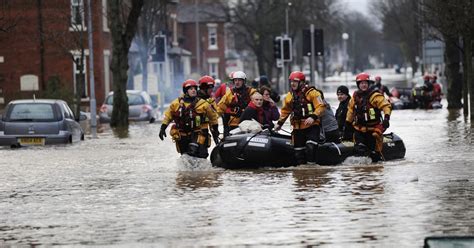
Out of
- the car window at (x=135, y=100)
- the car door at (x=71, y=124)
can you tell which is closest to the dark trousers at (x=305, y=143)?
the car door at (x=71, y=124)

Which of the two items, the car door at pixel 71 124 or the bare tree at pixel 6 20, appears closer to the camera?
the car door at pixel 71 124

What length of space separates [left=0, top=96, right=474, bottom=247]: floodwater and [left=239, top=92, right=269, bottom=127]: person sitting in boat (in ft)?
3.93

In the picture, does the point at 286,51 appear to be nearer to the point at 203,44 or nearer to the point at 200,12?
the point at 200,12

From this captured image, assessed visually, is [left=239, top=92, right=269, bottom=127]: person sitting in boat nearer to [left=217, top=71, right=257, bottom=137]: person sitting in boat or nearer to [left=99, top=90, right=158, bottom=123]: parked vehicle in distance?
[left=217, top=71, right=257, bottom=137]: person sitting in boat

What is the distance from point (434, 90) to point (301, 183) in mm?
34424

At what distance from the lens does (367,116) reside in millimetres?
20141

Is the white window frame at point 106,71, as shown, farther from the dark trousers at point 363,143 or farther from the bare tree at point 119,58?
the dark trousers at point 363,143

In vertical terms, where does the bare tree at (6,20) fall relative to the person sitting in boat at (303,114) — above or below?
above

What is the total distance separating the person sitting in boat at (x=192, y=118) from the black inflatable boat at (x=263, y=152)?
0.32 metres

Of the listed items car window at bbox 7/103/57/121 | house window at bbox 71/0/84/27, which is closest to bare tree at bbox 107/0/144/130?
house window at bbox 71/0/84/27

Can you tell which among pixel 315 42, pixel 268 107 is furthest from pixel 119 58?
pixel 268 107

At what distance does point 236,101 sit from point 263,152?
9.36ft

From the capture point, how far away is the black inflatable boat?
20047 mm

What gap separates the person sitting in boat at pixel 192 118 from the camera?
20531mm
